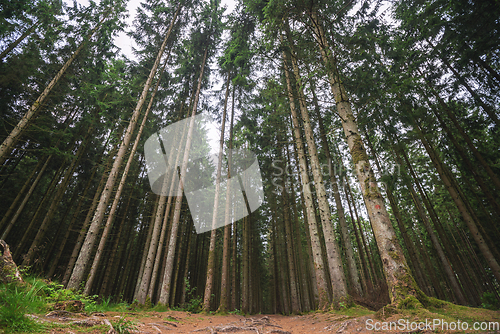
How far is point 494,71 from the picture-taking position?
836 cm

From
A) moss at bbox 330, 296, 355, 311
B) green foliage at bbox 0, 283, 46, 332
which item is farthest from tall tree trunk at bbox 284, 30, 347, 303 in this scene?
green foliage at bbox 0, 283, 46, 332

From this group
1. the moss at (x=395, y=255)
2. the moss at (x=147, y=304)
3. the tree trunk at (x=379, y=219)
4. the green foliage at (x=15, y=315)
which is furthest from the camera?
the moss at (x=147, y=304)

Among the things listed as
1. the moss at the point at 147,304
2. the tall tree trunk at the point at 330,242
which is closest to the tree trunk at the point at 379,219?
the tall tree trunk at the point at 330,242

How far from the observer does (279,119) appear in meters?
11.4

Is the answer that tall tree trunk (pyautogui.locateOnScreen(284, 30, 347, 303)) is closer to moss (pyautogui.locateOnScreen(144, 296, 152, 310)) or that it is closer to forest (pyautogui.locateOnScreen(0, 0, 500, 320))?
forest (pyautogui.locateOnScreen(0, 0, 500, 320))

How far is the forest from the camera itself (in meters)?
6.51

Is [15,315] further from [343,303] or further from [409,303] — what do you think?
[343,303]

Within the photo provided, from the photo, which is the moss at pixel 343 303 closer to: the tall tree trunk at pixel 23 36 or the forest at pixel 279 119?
the forest at pixel 279 119

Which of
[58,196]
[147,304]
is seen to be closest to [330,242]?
[147,304]

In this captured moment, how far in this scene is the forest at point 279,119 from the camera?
256 inches

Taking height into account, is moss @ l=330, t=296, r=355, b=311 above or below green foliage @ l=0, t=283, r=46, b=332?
below

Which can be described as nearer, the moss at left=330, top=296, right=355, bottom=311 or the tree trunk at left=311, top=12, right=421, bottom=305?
the tree trunk at left=311, top=12, right=421, bottom=305

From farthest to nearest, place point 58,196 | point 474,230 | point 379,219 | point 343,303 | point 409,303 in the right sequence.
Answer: point 58,196
point 474,230
point 343,303
point 379,219
point 409,303

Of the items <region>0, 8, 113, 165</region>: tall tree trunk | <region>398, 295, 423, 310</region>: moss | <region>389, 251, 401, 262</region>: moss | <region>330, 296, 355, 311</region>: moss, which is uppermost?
<region>0, 8, 113, 165</region>: tall tree trunk
